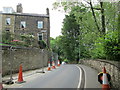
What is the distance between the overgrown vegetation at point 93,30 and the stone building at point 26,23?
928 centimetres

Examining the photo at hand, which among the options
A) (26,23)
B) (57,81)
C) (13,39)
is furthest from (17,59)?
(26,23)

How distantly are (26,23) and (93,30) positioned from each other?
19769 millimetres

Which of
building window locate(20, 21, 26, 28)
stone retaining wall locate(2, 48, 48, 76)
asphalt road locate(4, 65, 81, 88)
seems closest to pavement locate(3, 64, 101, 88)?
asphalt road locate(4, 65, 81, 88)

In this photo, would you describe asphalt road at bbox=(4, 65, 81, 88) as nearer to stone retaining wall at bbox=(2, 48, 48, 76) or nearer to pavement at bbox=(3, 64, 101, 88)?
pavement at bbox=(3, 64, 101, 88)

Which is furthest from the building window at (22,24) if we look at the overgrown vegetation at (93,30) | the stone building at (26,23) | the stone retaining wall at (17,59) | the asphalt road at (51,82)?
the asphalt road at (51,82)

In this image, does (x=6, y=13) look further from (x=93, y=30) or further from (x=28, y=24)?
(x=93, y=30)

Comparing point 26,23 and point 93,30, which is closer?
point 93,30

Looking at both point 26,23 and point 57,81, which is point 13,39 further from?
point 26,23

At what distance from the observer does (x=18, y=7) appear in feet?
128

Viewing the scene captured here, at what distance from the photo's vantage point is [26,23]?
121 ft

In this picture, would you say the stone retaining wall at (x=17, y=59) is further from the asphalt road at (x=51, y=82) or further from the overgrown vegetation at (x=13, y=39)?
the overgrown vegetation at (x=13, y=39)

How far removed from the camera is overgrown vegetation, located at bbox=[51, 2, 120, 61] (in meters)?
7.54

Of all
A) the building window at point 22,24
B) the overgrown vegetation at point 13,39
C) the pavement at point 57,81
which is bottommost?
the pavement at point 57,81

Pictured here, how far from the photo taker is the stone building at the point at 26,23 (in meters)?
36.3
